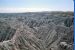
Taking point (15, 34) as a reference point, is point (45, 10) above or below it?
above

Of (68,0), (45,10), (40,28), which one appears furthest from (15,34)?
(68,0)

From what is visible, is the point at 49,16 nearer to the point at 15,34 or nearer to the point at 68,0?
the point at 68,0

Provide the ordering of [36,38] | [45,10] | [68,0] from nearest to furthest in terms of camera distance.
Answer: [68,0] < [45,10] < [36,38]

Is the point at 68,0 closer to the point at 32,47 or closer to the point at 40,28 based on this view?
the point at 40,28

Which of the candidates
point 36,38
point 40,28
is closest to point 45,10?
point 40,28

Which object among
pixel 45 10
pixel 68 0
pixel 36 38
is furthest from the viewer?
pixel 36 38

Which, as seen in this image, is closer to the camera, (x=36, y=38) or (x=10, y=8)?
(x=10, y=8)

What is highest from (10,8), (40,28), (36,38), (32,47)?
(10,8)
